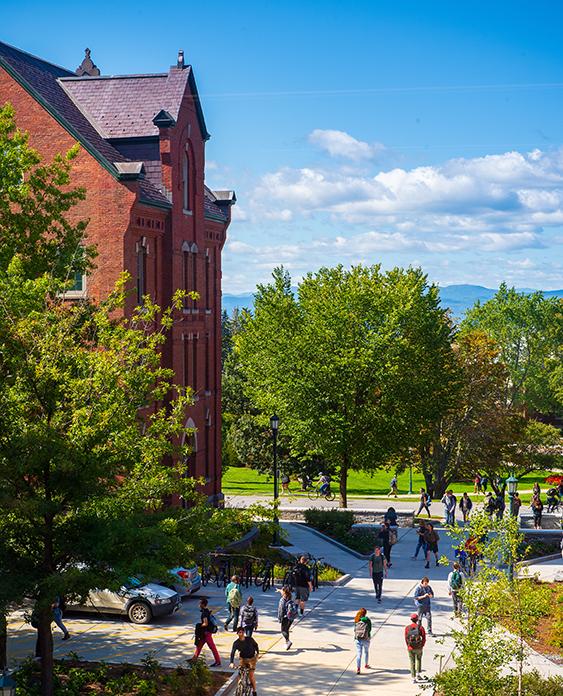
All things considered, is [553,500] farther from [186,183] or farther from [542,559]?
[186,183]

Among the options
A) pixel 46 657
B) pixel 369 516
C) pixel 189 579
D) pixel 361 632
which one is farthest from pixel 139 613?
pixel 369 516

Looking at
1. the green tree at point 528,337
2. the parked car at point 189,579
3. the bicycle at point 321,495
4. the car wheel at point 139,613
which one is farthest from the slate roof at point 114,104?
the green tree at point 528,337

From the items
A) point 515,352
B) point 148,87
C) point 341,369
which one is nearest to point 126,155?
point 148,87

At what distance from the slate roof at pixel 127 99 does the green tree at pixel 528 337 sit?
6415 centimetres

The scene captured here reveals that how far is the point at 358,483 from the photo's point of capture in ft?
243

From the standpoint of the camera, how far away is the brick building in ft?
97.7

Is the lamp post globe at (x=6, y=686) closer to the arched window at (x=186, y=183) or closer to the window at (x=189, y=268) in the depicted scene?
the window at (x=189, y=268)

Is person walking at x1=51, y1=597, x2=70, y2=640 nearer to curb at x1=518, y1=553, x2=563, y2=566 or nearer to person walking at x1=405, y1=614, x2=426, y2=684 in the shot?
person walking at x1=405, y1=614, x2=426, y2=684

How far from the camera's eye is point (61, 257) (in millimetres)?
23312

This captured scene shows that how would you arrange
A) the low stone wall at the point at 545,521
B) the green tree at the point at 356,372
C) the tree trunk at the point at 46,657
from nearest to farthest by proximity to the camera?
the tree trunk at the point at 46,657
the low stone wall at the point at 545,521
the green tree at the point at 356,372

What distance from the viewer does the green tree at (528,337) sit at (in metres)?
95.2

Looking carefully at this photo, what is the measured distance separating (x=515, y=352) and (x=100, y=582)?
86.9 m

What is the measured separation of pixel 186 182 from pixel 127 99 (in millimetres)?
3610

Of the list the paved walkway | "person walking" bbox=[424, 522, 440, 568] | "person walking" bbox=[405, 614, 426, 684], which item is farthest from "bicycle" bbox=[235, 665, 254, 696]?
"person walking" bbox=[424, 522, 440, 568]
